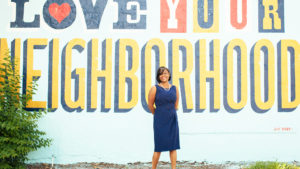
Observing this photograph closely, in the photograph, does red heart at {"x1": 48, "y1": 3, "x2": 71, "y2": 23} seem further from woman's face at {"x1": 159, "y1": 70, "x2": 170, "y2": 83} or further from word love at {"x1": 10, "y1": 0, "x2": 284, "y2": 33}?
woman's face at {"x1": 159, "y1": 70, "x2": 170, "y2": 83}

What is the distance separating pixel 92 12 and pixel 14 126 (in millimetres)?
2517

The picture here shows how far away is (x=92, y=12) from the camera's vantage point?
5.68m

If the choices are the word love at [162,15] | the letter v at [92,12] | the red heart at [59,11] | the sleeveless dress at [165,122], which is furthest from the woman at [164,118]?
the red heart at [59,11]

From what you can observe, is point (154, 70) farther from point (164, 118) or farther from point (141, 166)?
point (141, 166)

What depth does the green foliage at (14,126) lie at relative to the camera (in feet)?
15.2

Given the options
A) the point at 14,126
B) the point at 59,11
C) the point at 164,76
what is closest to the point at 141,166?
the point at 164,76

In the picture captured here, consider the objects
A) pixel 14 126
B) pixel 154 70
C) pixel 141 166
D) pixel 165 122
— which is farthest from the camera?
pixel 154 70

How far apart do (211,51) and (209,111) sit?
1146 mm

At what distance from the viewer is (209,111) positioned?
5547 mm

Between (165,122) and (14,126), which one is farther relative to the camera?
(14,126)

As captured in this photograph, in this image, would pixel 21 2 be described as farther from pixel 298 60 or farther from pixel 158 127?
pixel 298 60

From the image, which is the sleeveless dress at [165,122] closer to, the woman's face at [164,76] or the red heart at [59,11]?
the woman's face at [164,76]

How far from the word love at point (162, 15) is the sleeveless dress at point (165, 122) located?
5.88ft

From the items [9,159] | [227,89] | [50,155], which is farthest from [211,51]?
[9,159]
